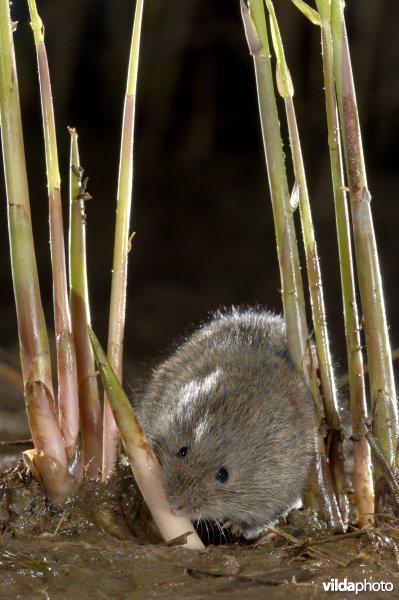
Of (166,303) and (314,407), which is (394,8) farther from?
(314,407)

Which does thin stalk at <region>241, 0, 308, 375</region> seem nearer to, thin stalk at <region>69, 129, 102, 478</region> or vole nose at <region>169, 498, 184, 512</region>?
thin stalk at <region>69, 129, 102, 478</region>

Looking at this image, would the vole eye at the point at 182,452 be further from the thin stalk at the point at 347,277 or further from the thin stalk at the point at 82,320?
the thin stalk at the point at 347,277

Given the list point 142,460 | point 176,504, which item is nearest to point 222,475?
point 176,504

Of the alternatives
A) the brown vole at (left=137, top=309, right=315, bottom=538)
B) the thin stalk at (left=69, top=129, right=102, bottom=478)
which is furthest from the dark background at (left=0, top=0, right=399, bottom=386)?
the thin stalk at (left=69, top=129, right=102, bottom=478)

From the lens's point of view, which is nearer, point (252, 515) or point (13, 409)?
point (252, 515)

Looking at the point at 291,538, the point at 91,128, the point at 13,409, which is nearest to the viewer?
the point at 291,538

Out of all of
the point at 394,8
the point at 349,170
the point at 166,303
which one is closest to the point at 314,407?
the point at 349,170

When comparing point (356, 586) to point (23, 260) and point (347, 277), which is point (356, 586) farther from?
point (23, 260)
